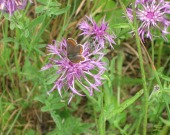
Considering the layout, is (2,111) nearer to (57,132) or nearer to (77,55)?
(57,132)

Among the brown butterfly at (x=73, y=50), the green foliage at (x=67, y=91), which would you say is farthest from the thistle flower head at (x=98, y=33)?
the brown butterfly at (x=73, y=50)

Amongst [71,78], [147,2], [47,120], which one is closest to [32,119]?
[47,120]

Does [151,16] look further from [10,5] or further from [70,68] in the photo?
[10,5]

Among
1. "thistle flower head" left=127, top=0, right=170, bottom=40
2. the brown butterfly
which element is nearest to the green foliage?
"thistle flower head" left=127, top=0, right=170, bottom=40

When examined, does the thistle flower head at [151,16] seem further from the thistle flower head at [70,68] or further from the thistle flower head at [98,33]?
the thistle flower head at [70,68]

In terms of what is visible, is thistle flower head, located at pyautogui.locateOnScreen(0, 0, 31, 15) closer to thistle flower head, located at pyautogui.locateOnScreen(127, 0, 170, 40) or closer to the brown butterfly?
the brown butterfly

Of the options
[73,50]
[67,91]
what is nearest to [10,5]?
[73,50]
